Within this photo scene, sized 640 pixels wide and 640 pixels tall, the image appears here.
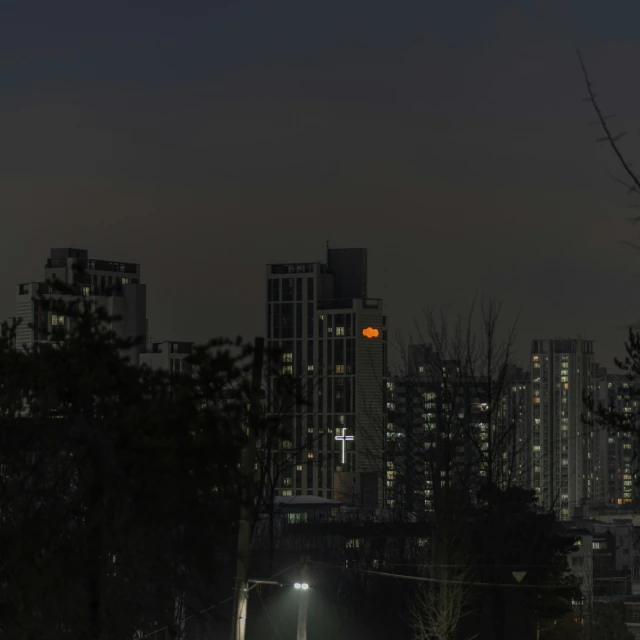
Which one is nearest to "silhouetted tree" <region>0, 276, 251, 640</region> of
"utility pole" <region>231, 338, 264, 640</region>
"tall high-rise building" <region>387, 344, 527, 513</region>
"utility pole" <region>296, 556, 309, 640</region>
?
"utility pole" <region>231, 338, 264, 640</region>

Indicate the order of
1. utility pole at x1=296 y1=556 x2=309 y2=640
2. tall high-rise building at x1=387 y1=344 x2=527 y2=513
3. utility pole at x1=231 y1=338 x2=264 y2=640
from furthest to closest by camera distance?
tall high-rise building at x1=387 y1=344 x2=527 y2=513, utility pole at x1=296 y1=556 x2=309 y2=640, utility pole at x1=231 y1=338 x2=264 y2=640

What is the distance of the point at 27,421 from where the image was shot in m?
10.8

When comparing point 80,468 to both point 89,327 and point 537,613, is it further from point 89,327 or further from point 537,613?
point 537,613

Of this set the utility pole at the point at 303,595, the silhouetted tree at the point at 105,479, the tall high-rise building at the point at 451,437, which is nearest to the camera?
the silhouetted tree at the point at 105,479

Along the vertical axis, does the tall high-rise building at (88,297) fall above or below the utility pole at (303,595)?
above

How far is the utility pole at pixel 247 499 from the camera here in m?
11.0

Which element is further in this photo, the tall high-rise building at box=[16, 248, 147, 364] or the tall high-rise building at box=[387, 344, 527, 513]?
the tall high-rise building at box=[387, 344, 527, 513]

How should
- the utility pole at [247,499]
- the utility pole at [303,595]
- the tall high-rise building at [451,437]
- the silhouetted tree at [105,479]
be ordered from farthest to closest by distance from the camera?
the tall high-rise building at [451,437]
the utility pole at [303,595]
the utility pole at [247,499]
the silhouetted tree at [105,479]

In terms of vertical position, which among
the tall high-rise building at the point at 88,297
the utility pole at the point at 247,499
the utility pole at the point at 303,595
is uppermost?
the tall high-rise building at the point at 88,297

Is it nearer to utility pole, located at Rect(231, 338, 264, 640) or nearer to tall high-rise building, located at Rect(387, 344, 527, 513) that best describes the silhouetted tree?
utility pole, located at Rect(231, 338, 264, 640)

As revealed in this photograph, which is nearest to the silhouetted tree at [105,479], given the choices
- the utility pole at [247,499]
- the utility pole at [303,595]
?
the utility pole at [247,499]

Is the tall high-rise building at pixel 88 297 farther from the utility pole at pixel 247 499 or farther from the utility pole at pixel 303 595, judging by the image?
the utility pole at pixel 303 595

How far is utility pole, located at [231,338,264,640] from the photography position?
1105cm

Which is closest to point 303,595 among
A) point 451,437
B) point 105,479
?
point 105,479
